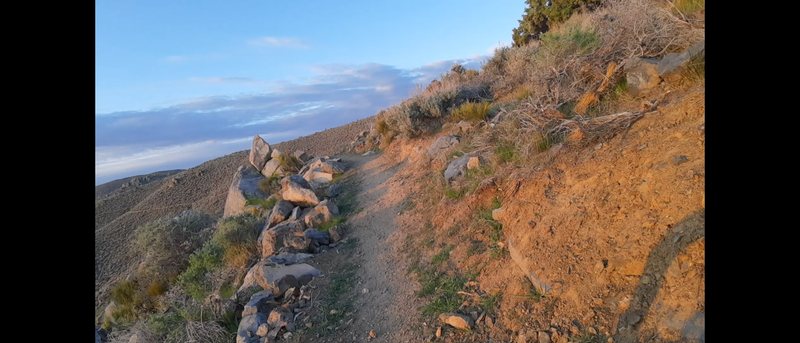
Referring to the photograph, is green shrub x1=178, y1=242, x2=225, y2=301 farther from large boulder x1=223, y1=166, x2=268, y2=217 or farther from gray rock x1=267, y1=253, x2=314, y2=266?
large boulder x1=223, y1=166, x2=268, y2=217

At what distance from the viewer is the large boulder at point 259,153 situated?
42.7 ft

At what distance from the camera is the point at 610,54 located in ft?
20.1

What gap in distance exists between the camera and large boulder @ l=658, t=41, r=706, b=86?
463 cm

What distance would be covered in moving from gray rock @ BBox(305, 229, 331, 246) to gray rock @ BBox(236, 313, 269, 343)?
223 cm

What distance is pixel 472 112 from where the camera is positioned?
941 centimetres

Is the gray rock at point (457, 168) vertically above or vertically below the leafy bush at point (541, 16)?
below

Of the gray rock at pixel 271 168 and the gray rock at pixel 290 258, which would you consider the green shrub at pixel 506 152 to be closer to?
the gray rock at pixel 290 258

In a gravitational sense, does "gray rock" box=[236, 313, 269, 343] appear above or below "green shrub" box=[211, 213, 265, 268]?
below

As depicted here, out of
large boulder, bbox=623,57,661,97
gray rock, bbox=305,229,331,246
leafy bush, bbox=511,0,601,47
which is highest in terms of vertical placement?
leafy bush, bbox=511,0,601,47

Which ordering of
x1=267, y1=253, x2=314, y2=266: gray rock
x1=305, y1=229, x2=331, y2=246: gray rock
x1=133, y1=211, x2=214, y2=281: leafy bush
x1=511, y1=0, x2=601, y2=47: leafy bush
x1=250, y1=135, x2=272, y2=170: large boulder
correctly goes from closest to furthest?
1. x1=267, y1=253, x2=314, y2=266: gray rock
2. x1=305, y1=229, x2=331, y2=246: gray rock
3. x1=133, y1=211, x2=214, y2=281: leafy bush
4. x1=250, y1=135, x2=272, y2=170: large boulder
5. x1=511, y1=0, x2=601, y2=47: leafy bush

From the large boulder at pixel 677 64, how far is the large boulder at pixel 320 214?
5868 millimetres

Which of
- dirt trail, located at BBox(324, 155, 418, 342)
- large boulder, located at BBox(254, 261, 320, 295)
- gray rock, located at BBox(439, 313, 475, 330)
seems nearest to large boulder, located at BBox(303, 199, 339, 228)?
dirt trail, located at BBox(324, 155, 418, 342)

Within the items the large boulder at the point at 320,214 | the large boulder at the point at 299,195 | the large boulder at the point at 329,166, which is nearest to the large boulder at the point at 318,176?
the large boulder at the point at 329,166
